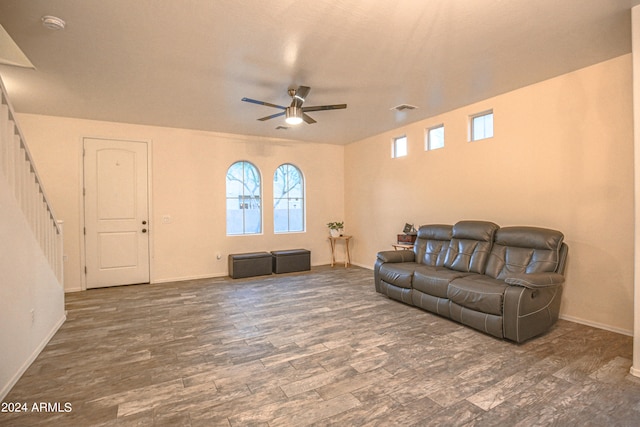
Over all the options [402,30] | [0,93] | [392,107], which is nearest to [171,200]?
[0,93]

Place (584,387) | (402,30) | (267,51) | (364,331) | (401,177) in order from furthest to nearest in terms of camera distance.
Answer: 1. (401,177)
2. (364,331)
3. (267,51)
4. (402,30)
5. (584,387)

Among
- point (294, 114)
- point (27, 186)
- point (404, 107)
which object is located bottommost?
point (27, 186)

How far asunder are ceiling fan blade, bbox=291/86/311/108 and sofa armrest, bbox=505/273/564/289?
9.41ft

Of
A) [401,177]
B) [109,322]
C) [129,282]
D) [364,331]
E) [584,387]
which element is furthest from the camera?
[401,177]

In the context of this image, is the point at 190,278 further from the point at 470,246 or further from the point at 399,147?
the point at 470,246

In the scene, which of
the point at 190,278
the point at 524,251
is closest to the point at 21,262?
the point at 190,278

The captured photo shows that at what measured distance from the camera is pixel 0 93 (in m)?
2.36

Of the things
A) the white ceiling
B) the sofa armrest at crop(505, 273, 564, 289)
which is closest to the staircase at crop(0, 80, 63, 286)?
the white ceiling

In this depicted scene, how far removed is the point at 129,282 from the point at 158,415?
404 cm

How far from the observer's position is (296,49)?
2.83m

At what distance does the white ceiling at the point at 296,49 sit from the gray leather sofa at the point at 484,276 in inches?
71.3

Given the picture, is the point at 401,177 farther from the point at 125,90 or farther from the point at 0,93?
the point at 0,93

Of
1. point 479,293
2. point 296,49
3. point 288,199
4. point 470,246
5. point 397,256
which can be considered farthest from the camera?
point 288,199

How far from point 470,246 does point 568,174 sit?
1.31m
